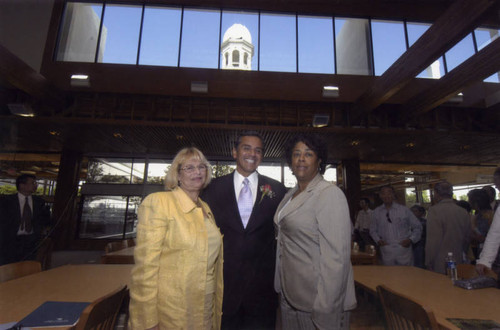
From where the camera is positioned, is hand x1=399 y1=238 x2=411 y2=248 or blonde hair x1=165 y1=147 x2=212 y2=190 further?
hand x1=399 y1=238 x2=411 y2=248

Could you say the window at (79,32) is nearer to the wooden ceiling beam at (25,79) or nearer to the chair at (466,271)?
the wooden ceiling beam at (25,79)

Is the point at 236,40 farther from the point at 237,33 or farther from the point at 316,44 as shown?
the point at 316,44

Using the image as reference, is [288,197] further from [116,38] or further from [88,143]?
[88,143]

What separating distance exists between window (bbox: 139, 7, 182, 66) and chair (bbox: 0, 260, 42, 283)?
20.4 ft

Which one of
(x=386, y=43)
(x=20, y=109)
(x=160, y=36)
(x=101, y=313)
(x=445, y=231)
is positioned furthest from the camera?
(x=386, y=43)

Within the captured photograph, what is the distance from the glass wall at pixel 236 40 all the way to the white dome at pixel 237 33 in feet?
0.10

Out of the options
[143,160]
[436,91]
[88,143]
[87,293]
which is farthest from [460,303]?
[143,160]

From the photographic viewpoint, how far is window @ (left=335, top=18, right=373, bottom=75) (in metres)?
7.94

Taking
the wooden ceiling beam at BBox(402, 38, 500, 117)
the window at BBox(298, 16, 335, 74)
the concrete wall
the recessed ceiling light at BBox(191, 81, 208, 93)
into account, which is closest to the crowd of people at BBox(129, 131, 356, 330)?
the wooden ceiling beam at BBox(402, 38, 500, 117)

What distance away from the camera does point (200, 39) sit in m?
7.74

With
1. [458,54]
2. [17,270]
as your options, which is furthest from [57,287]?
[458,54]

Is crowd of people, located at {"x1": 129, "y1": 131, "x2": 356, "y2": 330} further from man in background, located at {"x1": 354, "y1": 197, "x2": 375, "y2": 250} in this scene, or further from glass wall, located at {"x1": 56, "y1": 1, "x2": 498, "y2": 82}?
man in background, located at {"x1": 354, "y1": 197, "x2": 375, "y2": 250}

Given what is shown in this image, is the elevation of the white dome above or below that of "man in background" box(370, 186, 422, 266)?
above

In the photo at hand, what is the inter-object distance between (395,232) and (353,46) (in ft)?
21.2
